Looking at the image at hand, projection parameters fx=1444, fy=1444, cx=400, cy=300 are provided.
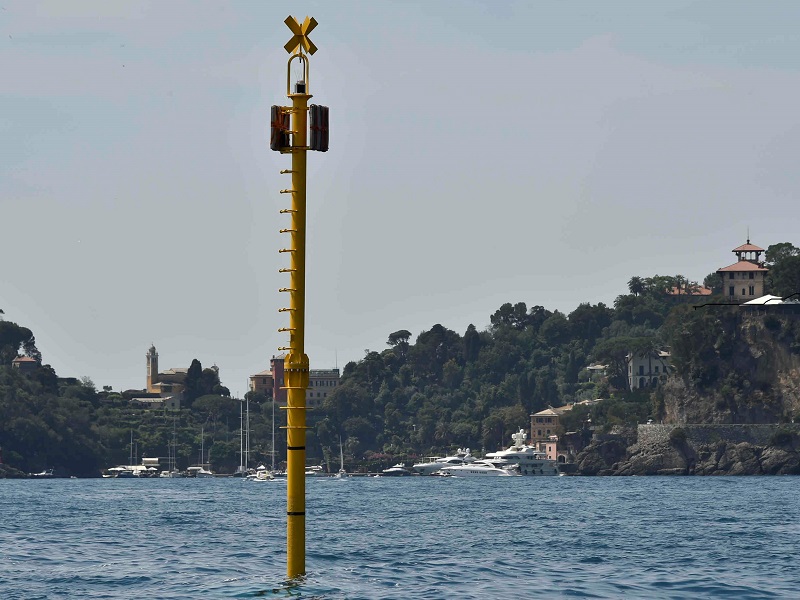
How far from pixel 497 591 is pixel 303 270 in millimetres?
13999

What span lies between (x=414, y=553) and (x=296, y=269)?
84.5 ft

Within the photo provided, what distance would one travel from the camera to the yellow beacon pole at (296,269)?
27.1 meters

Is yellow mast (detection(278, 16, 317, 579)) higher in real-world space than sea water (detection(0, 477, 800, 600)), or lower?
higher

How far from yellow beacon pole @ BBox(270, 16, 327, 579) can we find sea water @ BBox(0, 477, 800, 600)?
11.0 feet

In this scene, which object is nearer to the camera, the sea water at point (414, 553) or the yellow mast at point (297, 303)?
the yellow mast at point (297, 303)

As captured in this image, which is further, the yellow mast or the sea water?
the sea water

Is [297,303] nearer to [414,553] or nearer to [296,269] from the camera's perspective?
[296,269]

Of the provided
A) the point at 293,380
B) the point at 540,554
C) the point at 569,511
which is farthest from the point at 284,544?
the point at 569,511

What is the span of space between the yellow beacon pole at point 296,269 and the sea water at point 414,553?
3345 mm

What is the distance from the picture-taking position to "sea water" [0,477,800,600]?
38094 millimetres

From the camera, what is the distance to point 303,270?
88.9 ft

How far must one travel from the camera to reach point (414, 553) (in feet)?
167

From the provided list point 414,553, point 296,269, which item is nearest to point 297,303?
point 296,269

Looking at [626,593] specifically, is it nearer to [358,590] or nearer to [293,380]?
[358,590]
